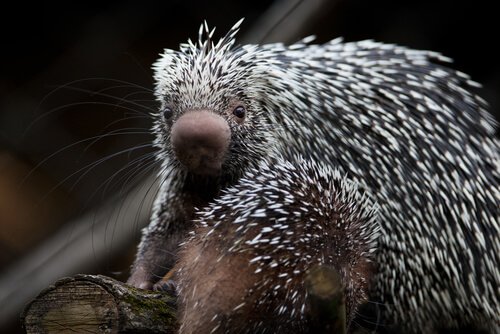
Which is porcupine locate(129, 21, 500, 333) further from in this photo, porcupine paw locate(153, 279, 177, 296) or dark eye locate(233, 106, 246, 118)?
porcupine paw locate(153, 279, 177, 296)

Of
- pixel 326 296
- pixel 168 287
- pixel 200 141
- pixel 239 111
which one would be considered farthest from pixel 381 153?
pixel 326 296

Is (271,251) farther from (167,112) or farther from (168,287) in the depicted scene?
(167,112)

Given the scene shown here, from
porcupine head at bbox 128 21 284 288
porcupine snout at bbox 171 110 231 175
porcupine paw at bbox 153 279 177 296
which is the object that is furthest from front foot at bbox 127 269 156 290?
porcupine snout at bbox 171 110 231 175

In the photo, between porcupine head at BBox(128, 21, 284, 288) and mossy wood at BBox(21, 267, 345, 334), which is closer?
mossy wood at BBox(21, 267, 345, 334)

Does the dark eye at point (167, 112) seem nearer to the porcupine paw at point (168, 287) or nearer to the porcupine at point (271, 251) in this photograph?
the porcupine at point (271, 251)

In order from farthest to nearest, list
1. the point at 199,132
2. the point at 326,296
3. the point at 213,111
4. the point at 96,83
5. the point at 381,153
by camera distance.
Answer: the point at 96,83
the point at 381,153
the point at 213,111
the point at 199,132
the point at 326,296
